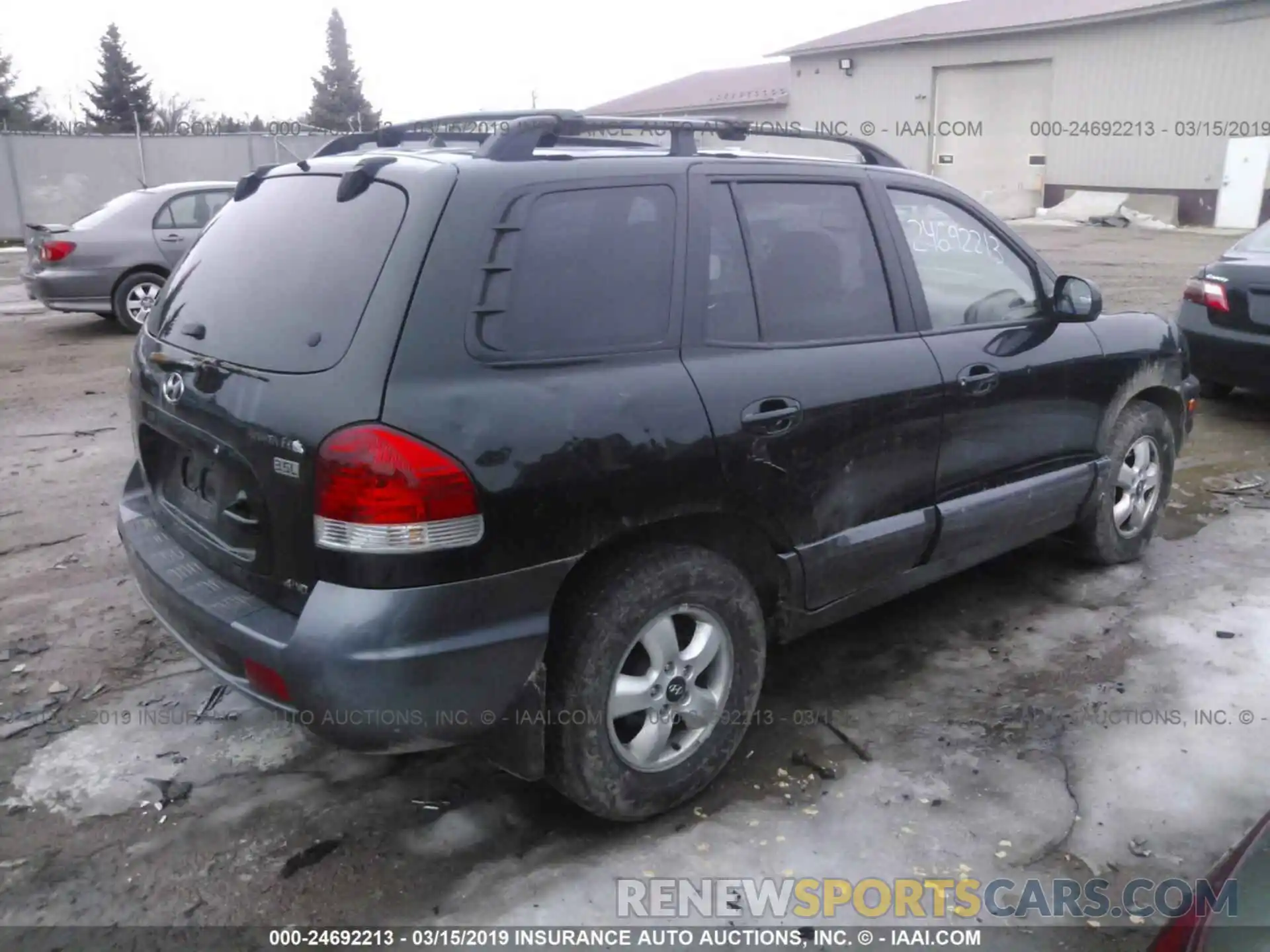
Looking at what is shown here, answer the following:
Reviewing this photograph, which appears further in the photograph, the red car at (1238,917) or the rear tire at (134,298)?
the rear tire at (134,298)

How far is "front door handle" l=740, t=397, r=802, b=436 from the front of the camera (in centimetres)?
296

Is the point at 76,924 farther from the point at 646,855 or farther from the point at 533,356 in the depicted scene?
the point at 533,356

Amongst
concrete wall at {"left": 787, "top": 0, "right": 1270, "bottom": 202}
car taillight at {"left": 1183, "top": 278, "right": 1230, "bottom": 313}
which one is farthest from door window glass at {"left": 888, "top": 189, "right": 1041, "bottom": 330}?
concrete wall at {"left": 787, "top": 0, "right": 1270, "bottom": 202}

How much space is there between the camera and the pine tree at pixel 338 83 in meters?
54.8

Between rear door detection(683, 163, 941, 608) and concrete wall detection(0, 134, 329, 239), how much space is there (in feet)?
64.0

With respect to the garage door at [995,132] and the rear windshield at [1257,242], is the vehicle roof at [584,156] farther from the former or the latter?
the garage door at [995,132]

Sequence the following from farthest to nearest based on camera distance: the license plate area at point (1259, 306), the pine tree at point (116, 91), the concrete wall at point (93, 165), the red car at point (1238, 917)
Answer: the pine tree at point (116, 91), the concrete wall at point (93, 165), the license plate area at point (1259, 306), the red car at point (1238, 917)

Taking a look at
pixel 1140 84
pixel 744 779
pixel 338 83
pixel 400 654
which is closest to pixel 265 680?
pixel 400 654

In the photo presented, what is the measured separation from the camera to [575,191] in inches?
109

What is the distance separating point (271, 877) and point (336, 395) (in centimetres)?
133

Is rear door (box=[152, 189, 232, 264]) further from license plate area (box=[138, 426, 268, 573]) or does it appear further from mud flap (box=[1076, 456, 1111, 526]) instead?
mud flap (box=[1076, 456, 1111, 526])

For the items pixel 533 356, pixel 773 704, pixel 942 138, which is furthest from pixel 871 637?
pixel 942 138

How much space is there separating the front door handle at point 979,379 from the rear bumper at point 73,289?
32.3 feet

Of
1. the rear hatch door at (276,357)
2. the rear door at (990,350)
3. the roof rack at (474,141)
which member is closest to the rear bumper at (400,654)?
the rear hatch door at (276,357)
